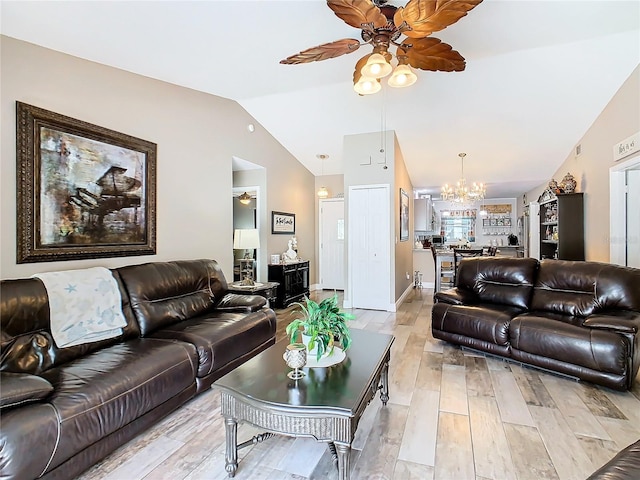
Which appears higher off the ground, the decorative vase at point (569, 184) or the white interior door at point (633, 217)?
the decorative vase at point (569, 184)

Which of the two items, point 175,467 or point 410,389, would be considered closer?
point 175,467

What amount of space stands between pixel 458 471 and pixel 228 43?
3504 mm

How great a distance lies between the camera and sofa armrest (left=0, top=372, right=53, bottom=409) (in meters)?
1.43

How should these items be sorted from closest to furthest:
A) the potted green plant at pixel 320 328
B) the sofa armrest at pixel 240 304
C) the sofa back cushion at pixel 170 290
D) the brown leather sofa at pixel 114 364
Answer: the brown leather sofa at pixel 114 364, the potted green plant at pixel 320 328, the sofa back cushion at pixel 170 290, the sofa armrest at pixel 240 304

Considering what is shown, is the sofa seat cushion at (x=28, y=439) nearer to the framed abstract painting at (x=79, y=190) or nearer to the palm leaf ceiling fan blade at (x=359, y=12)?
the framed abstract painting at (x=79, y=190)

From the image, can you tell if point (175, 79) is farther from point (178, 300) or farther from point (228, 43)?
point (178, 300)

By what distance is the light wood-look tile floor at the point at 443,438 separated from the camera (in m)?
1.74

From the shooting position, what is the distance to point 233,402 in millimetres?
1710

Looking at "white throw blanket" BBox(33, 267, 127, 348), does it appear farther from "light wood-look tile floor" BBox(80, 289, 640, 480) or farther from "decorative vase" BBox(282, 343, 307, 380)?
"decorative vase" BBox(282, 343, 307, 380)

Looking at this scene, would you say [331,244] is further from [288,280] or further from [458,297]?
[458,297]

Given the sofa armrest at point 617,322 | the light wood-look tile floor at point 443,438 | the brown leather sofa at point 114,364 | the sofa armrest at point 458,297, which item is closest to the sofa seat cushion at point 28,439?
the brown leather sofa at point 114,364

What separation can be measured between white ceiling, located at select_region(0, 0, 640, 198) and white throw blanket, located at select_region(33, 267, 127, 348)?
70.7 inches

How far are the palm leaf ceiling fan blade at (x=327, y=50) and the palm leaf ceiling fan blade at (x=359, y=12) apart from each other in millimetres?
147

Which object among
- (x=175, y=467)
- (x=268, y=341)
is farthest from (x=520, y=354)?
(x=175, y=467)
